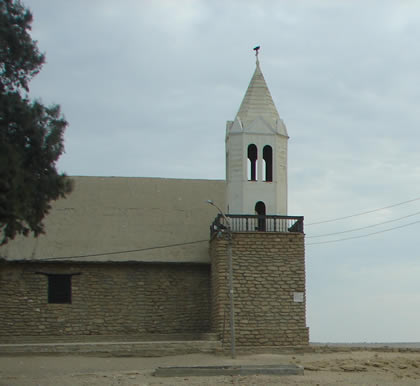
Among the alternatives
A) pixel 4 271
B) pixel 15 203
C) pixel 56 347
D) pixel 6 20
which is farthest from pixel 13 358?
pixel 6 20

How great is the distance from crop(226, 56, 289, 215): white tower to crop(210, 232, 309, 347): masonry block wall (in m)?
2.23

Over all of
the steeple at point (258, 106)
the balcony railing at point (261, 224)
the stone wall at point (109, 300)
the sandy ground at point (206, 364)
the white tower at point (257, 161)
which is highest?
the steeple at point (258, 106)

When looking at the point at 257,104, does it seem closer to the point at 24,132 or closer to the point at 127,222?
the point at 127,222

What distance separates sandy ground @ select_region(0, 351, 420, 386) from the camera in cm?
2358

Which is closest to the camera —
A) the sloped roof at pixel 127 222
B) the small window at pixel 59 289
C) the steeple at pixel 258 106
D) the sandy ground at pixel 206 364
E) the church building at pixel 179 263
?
the sandy ground at pixel 206 364

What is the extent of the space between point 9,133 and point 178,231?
55.9 ft

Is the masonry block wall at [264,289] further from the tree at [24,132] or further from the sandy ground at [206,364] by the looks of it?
the tree at [24,132]

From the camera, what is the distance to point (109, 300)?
35.5 meters

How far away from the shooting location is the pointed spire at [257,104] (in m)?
36.8

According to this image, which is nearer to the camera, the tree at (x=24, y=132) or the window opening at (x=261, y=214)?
the tree at (x=24, y=132)

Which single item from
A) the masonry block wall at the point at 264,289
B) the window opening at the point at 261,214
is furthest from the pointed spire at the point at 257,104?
the masonry block wall at the point at 264,289

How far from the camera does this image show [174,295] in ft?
118

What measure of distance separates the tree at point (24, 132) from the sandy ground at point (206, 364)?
207 inches

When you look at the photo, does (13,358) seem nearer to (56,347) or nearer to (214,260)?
(56,347)
